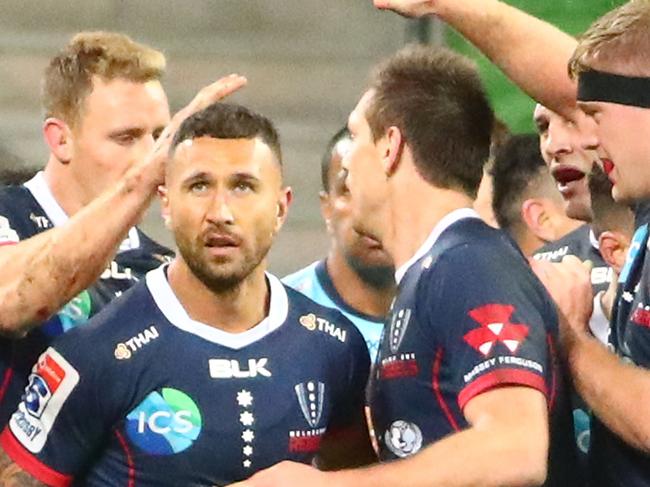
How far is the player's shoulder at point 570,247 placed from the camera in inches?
155

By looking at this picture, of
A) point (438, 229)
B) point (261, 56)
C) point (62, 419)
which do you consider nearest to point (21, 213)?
point (62, 419)

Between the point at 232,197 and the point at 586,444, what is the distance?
873 millimetres

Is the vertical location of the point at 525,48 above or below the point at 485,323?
above

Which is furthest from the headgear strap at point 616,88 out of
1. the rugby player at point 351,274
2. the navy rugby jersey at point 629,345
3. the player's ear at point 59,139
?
the rugby player at point 351,274

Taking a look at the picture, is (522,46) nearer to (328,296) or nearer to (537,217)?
(328,296)

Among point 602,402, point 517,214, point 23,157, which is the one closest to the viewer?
point 602,402

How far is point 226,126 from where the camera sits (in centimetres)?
297

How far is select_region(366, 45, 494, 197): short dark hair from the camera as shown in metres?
2.63

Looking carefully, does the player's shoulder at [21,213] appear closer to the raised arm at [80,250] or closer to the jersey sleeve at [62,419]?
the raised arm at [80,250]

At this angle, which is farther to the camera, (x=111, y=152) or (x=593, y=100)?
(x=111, y=152)

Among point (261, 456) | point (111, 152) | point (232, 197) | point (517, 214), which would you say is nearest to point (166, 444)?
point (261, 456)

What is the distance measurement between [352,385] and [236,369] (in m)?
0.26

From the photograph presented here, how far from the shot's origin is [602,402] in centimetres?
254

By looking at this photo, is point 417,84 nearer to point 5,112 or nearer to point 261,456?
point 261,456
